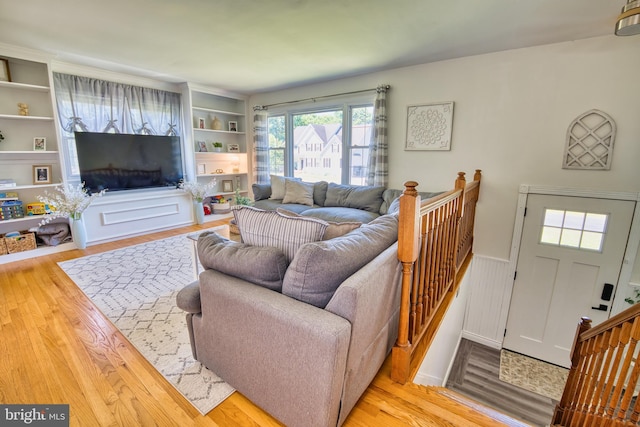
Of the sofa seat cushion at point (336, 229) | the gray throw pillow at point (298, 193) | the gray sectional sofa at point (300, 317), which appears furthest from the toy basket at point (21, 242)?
the sofa seat cushion at point (336, 229)

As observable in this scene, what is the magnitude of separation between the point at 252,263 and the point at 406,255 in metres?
0.79

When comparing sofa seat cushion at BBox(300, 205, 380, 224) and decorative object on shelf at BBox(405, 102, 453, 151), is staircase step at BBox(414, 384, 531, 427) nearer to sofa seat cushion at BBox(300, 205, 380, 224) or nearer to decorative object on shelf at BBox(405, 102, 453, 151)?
sofa seat cushion at BBox(300, 205, 380, 224)

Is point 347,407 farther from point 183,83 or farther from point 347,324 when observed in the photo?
point 183,83

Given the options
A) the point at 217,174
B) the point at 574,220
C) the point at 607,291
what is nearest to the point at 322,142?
the point at 217,174

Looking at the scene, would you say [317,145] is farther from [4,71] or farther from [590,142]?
[4,71]

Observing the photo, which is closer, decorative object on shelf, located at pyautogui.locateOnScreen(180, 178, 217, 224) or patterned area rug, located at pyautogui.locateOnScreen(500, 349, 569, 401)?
patterned area rug, located at pyautogui.locateOnScreen(500, 349, 569, 401)

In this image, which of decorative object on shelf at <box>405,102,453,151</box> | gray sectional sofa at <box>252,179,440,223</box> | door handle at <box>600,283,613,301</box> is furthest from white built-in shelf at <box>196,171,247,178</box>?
door handle at <box>600,283,613,301</box>

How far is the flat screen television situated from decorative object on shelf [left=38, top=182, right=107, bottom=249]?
28cm

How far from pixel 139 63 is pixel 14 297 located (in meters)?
2.99

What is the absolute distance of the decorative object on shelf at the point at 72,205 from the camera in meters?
3.66

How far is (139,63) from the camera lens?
373cm

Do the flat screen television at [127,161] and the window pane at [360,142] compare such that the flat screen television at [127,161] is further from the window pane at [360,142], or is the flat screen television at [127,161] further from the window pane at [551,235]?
the window pane at [551,235]

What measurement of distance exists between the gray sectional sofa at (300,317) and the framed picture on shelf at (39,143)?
368 cm

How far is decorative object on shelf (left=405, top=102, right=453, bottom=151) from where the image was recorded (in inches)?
140
